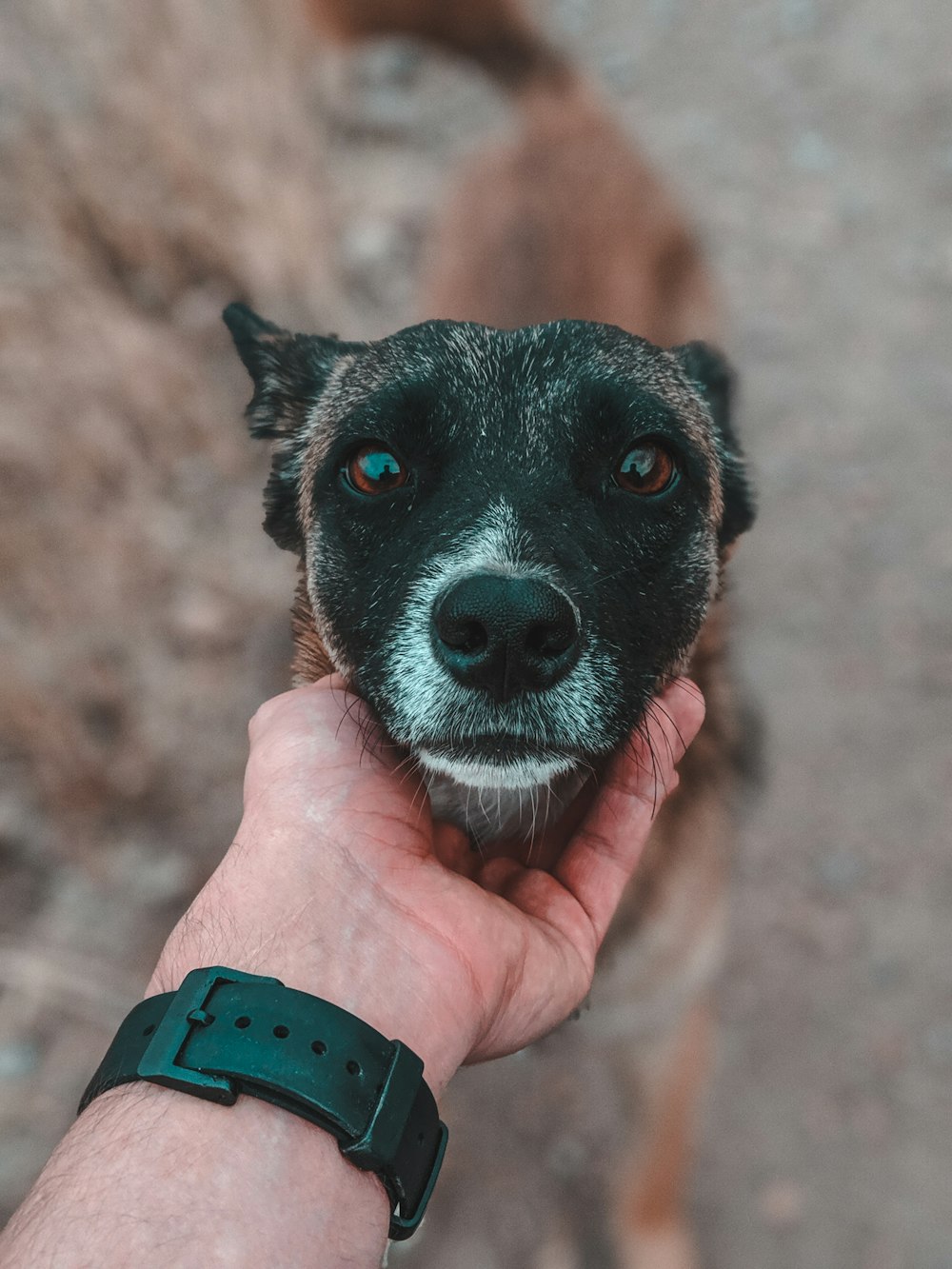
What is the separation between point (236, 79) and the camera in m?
5.51

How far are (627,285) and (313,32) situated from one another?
11.0 ft

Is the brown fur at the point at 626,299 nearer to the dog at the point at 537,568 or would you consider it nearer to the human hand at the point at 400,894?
the dog at the point at 537,568

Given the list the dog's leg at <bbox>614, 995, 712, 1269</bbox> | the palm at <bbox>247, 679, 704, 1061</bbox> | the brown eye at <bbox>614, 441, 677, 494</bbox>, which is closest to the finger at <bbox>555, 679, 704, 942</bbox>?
the palm at <bbox>247, 679, 704, 1061</bbox>

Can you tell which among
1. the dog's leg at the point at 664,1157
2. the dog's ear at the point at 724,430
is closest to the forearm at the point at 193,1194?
the dog's ear at the point at 724,430

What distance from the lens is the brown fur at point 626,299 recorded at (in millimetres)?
3316

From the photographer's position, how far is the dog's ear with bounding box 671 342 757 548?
2.71 meters

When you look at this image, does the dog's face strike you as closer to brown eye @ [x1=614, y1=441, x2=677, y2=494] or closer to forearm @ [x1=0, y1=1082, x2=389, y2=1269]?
brown eye @ [x1=614, y1=441, x2=677, y2=494]

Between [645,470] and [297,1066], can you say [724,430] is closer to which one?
[645,470]

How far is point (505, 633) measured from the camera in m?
1.76

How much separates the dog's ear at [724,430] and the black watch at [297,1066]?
5.65 ft

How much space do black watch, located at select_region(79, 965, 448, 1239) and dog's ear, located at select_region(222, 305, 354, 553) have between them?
1435 mm

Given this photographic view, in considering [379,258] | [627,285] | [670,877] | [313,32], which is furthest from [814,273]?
[670,877]

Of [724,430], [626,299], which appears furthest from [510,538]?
[626,299]

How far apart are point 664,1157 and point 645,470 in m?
3.06
